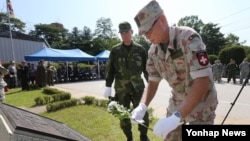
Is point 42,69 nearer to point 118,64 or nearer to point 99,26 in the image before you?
point 118,64

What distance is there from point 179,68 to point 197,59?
30cm

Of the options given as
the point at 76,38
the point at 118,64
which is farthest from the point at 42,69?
the point at 76,38

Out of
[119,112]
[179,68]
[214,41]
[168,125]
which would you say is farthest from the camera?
[214,41]

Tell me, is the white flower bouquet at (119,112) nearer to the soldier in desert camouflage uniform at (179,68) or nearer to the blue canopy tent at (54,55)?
the soldier in desert camouflage uniform at (179,68)

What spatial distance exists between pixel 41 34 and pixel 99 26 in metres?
17.6

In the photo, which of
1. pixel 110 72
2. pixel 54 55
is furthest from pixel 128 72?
pixel 54 55

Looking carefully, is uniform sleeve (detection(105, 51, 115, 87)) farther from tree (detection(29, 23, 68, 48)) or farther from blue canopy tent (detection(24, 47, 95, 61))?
tree (detection(29, 23, 68, 48))

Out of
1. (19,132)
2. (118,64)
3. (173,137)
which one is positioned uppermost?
(118,64)

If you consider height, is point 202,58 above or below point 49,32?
below

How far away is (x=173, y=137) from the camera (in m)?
2.49

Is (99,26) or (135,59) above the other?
(99,26)

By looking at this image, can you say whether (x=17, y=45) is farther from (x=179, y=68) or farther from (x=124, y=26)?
(x=179, y=68)

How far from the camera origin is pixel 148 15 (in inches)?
82.6

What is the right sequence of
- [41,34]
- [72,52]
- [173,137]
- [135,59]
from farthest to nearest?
1. [41,34]
2. [72,52]
3. [135,59]
4. [173,137]
